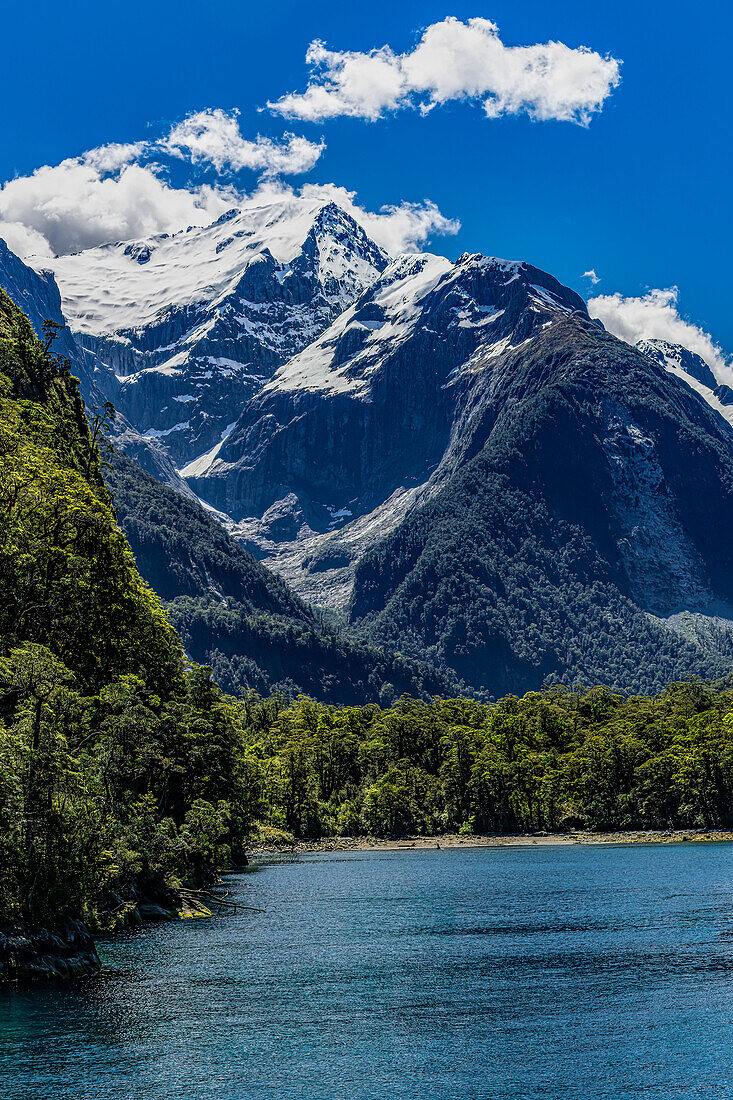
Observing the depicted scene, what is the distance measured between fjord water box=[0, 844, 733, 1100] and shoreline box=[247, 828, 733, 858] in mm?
68536

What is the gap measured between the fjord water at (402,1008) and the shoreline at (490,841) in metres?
68.5

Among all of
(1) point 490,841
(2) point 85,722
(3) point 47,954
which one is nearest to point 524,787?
(1) point 490,841

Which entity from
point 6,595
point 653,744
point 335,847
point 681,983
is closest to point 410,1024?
point 681,983

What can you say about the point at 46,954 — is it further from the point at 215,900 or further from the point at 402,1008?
the point at 215,900

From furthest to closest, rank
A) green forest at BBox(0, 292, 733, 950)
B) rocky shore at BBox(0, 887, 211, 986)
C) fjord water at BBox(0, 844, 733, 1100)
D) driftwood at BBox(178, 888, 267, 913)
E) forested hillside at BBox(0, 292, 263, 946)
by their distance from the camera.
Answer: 1. driftwood at BBox(178, 888, 267, 913)
2. green forest at BBox(0, 292, 733, 950)
3. forested hillside at BBox(0, 292, 263, 946)
4. rocky shore at BBox(0, 887, 211, 986)
5. fjord water at BBox(0, 844, 733, 1100)

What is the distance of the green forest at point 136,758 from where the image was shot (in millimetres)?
59156

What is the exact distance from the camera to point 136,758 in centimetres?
8162

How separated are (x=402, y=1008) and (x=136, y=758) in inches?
1321

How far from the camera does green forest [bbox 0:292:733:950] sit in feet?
194

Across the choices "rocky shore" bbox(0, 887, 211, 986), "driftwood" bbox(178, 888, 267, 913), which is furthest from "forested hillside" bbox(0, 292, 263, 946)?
"driftwood" bbox(178, 888, 267, 913)

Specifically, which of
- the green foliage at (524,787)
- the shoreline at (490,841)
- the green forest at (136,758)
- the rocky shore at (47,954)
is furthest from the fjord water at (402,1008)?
the green foliage at (524,787)

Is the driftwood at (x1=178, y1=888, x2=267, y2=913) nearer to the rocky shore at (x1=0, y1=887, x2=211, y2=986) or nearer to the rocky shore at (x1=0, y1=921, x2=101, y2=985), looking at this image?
the rocky shore at (x1=0, y1=887, x2=211, y2=986)

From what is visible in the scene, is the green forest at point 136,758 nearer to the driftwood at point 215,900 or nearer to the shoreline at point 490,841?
the driftwood at point 215,900

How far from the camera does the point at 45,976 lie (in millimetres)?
55594
